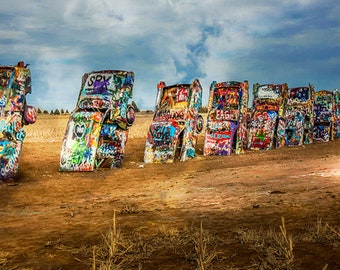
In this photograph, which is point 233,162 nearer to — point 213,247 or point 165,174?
point 165,174

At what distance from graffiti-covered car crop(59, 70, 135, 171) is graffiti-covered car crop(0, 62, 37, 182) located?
177 cm

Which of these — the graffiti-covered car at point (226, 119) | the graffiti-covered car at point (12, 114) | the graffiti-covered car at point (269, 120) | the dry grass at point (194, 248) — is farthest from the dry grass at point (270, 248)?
the graffiti-covered car at point (269, 120)

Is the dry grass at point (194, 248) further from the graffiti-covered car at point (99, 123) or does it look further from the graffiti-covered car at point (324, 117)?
the graffiti-covered car at point (324, 117)

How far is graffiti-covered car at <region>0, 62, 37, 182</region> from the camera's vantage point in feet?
35.0

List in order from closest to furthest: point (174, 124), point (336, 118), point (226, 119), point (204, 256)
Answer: point (204, 256)
point (174, 124)
point (226, 119)
point (336, 118)

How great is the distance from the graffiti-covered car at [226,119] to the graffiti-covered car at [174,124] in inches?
52.9

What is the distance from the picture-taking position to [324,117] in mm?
23141

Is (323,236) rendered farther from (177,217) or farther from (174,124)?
(174,124)

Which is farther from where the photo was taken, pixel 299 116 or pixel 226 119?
pixel 299 116

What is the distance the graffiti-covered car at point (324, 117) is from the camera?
23125 millimetres

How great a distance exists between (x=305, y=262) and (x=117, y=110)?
10737mm

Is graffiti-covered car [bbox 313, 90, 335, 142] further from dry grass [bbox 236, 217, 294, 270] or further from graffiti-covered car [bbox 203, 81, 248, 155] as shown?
dry grass [bbox 236, 217, 294, 270]

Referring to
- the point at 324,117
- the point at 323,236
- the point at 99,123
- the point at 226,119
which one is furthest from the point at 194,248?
the point at 324,117

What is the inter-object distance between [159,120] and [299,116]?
386 inches
